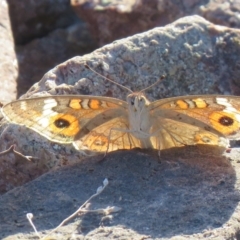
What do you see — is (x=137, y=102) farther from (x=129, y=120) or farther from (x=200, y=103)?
(x=200, y=103)

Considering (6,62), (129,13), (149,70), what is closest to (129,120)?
(149,70)

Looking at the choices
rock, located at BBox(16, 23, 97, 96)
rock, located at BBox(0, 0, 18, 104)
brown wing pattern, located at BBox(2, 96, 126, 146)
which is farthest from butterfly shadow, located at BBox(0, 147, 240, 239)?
rock, located at BBox(16, 23, 97, 96)

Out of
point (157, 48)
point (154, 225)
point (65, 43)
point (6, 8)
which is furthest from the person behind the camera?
point (65, 43)

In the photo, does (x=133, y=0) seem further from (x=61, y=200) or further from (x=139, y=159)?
(x=61, y=200)

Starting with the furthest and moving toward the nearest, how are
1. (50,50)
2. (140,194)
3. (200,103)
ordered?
(50,50)
(200,103)
(140,194)

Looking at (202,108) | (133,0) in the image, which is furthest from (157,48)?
(133,0)
